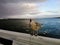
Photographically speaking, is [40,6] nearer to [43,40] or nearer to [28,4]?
[28,4]

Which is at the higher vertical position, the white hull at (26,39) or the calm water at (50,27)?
the calm water at (50,27)

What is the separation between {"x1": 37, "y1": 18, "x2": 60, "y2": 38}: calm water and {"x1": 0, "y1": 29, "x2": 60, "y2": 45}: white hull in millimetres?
69

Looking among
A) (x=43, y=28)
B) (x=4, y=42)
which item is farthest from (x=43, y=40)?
(x=4, y=42)

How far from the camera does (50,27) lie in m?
2.40

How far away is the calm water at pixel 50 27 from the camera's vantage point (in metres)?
2.33

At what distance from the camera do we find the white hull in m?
2.39

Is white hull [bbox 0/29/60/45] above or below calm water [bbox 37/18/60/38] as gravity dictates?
below

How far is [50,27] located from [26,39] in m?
0.46

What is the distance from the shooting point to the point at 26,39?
2.64 m

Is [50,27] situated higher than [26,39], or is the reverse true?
[50,27]

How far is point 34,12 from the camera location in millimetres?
2584

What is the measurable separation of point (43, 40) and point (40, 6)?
503mm

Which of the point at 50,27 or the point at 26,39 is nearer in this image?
the point at 50,27

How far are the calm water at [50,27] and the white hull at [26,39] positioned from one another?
0.07 meters
